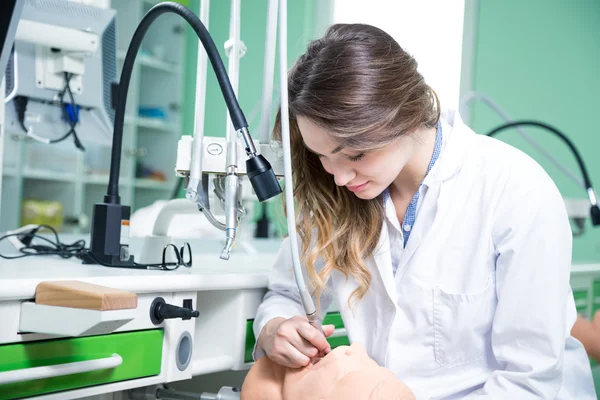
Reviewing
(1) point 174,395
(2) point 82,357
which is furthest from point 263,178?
(1) point 174,395

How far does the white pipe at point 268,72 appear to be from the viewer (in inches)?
44.1

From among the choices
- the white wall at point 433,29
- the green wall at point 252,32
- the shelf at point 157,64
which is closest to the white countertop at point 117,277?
the white wall at point 433,29

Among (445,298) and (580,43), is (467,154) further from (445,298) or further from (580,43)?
(580,43)

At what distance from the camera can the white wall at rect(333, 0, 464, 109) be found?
3129 millimetres

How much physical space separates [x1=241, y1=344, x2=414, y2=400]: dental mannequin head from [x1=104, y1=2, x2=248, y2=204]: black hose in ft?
1.28

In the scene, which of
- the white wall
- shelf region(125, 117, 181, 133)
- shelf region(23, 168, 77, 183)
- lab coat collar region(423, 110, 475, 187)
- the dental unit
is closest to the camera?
the dental unit

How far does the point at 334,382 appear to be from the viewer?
0.91 metres

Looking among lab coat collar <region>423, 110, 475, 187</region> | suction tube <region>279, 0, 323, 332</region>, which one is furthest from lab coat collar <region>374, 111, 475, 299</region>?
suction tube <region>279, 0, 323, 332</region>

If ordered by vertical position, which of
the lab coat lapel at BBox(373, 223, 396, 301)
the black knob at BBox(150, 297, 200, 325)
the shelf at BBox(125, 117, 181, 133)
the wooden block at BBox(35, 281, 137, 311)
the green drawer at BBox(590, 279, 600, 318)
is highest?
the shelf at BBox(125, 117, 181, 133)

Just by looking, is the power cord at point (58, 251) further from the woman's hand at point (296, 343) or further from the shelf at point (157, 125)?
the shelf at point (157, 125)

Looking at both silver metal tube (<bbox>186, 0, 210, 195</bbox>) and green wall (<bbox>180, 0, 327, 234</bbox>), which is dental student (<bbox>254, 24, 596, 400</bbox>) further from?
green wall (<bbox>180, 0, 327, 234</bbox>)

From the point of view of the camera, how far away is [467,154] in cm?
113

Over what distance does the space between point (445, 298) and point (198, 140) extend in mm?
499

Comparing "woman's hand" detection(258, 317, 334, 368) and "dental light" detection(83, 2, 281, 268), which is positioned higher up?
"dental light" detection(83, 2, 281, 268)
